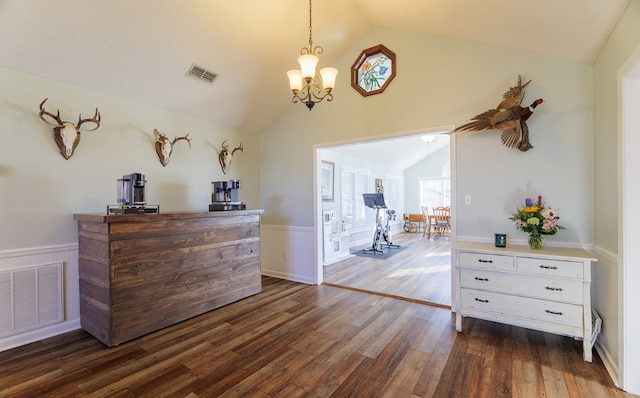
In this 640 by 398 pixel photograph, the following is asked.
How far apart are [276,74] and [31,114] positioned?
2720mm

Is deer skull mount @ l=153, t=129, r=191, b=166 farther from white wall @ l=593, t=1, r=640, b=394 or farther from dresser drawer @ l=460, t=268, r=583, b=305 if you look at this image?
white wall @ l=593, t=1, r=640, b=394

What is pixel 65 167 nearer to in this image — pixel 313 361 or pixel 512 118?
pixel 313 361

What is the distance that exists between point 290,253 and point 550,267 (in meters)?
3.42

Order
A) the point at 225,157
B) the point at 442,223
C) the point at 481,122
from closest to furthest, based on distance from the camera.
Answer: the point at 481,122, the point at 225,157, the point at 442,223

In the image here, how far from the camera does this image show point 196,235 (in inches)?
128

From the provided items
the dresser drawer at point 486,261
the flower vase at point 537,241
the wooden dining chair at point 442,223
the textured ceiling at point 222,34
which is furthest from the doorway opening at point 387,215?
the textured ceiling at point 222,34

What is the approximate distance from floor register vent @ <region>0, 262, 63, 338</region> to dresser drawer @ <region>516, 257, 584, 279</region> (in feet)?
14.7

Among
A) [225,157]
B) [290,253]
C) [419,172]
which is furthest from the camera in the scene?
[419,172]

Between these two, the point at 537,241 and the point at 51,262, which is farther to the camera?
the point at 51,262

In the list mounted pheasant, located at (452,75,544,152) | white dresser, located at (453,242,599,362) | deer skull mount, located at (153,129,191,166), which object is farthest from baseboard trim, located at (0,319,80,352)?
mounted pheasant, located at (452,75,544,152)

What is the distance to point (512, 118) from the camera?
2.92 meters

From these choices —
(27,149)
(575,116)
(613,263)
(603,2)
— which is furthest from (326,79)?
(27,149)

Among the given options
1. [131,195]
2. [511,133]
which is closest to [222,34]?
[131,195]

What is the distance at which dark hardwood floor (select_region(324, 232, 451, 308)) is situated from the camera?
13.2 feet
